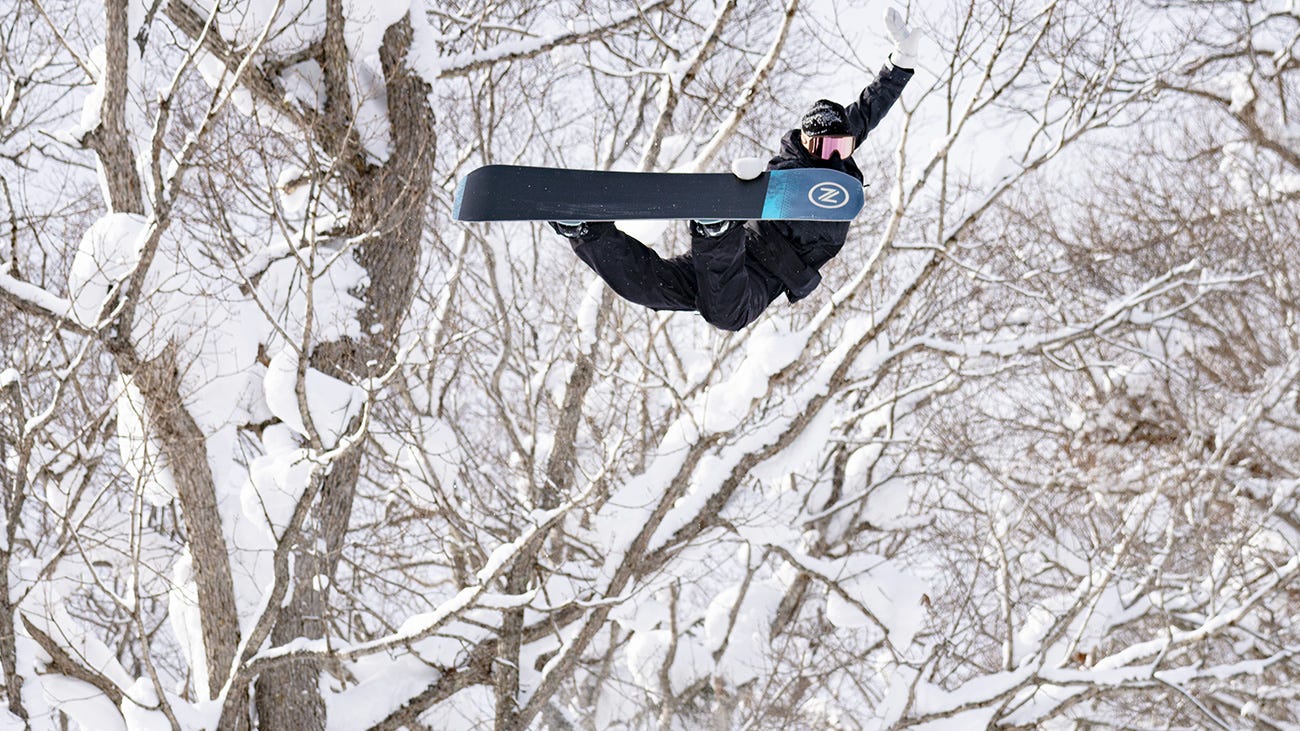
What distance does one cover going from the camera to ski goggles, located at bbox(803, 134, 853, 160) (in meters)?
3.76

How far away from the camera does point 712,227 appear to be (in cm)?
359

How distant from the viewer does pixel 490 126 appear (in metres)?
7.79

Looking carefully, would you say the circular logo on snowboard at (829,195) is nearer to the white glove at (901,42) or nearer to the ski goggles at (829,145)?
the ski goggles at (829,145)

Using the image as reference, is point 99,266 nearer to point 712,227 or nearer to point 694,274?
point 694,274

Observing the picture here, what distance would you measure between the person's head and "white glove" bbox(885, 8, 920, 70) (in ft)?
1.27

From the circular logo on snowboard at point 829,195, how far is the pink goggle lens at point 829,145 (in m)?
0.23

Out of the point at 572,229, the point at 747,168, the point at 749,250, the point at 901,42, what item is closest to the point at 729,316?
the point at 749,250

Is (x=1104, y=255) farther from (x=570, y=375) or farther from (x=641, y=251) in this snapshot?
(x=641, y=251)

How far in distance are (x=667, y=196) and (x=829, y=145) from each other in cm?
66

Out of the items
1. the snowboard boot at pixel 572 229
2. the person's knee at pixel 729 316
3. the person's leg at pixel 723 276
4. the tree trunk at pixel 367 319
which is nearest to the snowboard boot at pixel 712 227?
the person's leg at pixel 723 276

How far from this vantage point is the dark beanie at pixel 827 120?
147 inches

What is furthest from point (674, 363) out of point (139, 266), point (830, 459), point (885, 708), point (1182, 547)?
point (139, 266)

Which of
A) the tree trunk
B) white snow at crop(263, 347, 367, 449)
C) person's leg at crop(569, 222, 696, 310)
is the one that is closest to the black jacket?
person's leg at crop(569, 222, 696, 310)

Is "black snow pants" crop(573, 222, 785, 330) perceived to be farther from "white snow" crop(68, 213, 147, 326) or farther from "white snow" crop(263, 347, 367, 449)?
"white snow" crop(68, 213, 147, 326)
